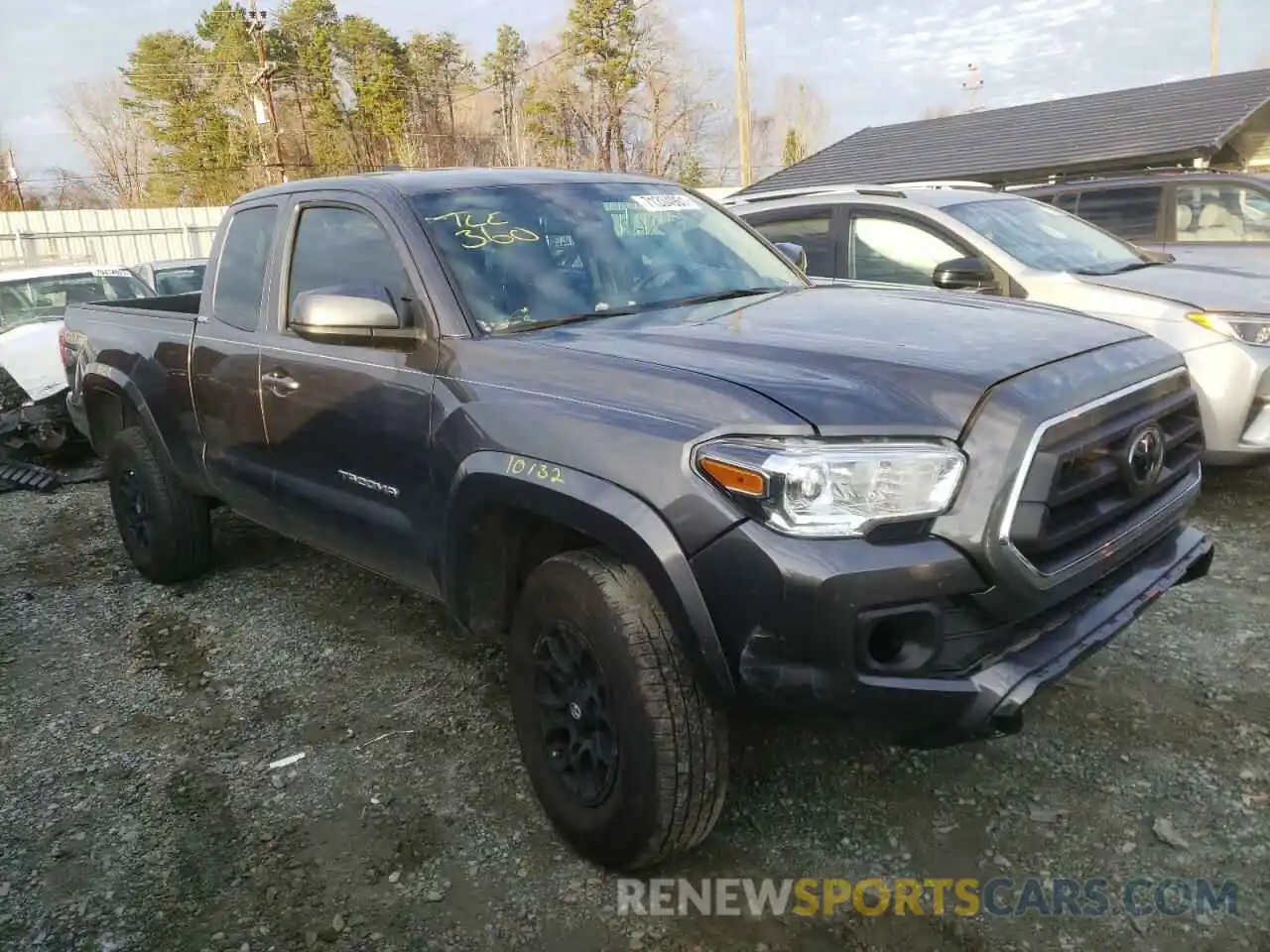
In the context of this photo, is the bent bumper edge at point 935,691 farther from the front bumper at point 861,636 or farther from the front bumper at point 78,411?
the front bumper at point 78,411

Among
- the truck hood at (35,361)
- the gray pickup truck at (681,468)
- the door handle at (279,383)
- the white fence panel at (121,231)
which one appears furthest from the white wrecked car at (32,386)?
the white fence panel at (121,231)

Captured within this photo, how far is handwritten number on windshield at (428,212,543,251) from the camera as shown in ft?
10.4

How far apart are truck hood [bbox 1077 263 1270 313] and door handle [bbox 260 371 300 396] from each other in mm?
4227

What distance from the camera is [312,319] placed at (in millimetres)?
2998

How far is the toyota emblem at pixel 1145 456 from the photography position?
2.49m

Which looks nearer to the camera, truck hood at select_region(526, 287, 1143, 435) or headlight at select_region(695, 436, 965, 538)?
headlight at select_region(695, 436, 965, 538)

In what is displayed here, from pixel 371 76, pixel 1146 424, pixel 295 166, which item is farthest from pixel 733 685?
pixel 371 76

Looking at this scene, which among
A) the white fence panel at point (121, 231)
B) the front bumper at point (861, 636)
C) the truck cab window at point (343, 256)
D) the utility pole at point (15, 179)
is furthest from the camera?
the utility pole at point (15, 179)

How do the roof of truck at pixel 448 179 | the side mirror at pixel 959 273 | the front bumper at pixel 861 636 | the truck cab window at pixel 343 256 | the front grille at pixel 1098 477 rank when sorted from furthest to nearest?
the side mirror at pixel 959 273 < the roof of truck at pixel 448 179 < the truck cab window at pixel 343 256 < the front grille at pixel 1098 477 < the front bumper at pixel 861 636

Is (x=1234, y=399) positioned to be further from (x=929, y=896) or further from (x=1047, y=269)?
(x=929, y=896)

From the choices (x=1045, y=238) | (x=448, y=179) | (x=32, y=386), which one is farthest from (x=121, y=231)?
(x=448, y=179)

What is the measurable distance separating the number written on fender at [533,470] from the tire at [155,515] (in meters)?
2.78

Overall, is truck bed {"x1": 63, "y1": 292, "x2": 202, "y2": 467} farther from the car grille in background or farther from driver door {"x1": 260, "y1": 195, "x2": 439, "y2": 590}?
the car grille in background

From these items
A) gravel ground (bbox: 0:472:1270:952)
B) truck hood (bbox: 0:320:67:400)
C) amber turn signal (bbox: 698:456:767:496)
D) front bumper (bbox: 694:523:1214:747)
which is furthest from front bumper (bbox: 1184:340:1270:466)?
truck hood (bbox: 0:320:67:400)
